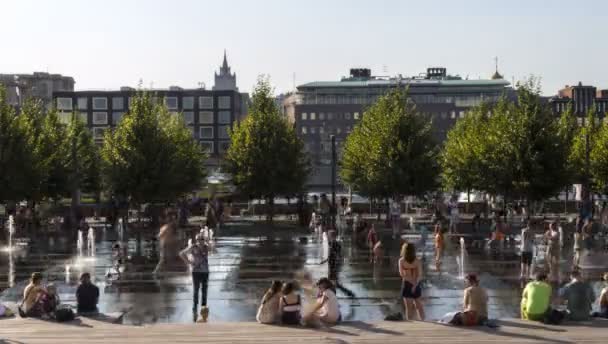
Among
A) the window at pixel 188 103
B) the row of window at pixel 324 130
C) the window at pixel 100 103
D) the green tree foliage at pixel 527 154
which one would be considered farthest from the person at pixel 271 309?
the row of window at pixel 324 130

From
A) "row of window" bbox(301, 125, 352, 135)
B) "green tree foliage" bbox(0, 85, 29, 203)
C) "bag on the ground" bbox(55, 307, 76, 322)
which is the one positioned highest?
"row of window" bbox(301, 125, 352, 135)

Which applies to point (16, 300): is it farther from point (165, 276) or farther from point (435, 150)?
point (435, 150)

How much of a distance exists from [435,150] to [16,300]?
33.7 m

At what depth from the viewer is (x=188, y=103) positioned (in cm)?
12681

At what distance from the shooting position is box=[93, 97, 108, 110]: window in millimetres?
125188

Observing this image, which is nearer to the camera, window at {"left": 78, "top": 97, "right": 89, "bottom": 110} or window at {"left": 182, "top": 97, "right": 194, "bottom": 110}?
window at {"left": 78, "top": 97, "right": 89, "bottom": 110}

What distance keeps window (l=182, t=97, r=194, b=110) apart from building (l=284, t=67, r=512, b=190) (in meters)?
21.1

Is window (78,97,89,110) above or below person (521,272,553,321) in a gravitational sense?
above

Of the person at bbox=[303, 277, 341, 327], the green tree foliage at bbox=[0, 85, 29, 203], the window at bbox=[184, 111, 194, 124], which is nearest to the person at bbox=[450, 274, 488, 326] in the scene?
the person at bbox=[303, 277, 341, 327]

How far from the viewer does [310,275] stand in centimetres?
2975

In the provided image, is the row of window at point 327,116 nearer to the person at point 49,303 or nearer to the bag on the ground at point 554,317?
the person at point 49,303

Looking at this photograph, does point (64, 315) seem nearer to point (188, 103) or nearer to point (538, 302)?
point (538, 302)

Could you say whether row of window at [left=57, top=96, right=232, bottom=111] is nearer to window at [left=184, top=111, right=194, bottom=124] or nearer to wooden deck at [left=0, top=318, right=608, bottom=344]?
window at [left=184, top=111, right=194, bottom=124]

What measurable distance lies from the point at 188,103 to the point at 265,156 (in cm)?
7470
